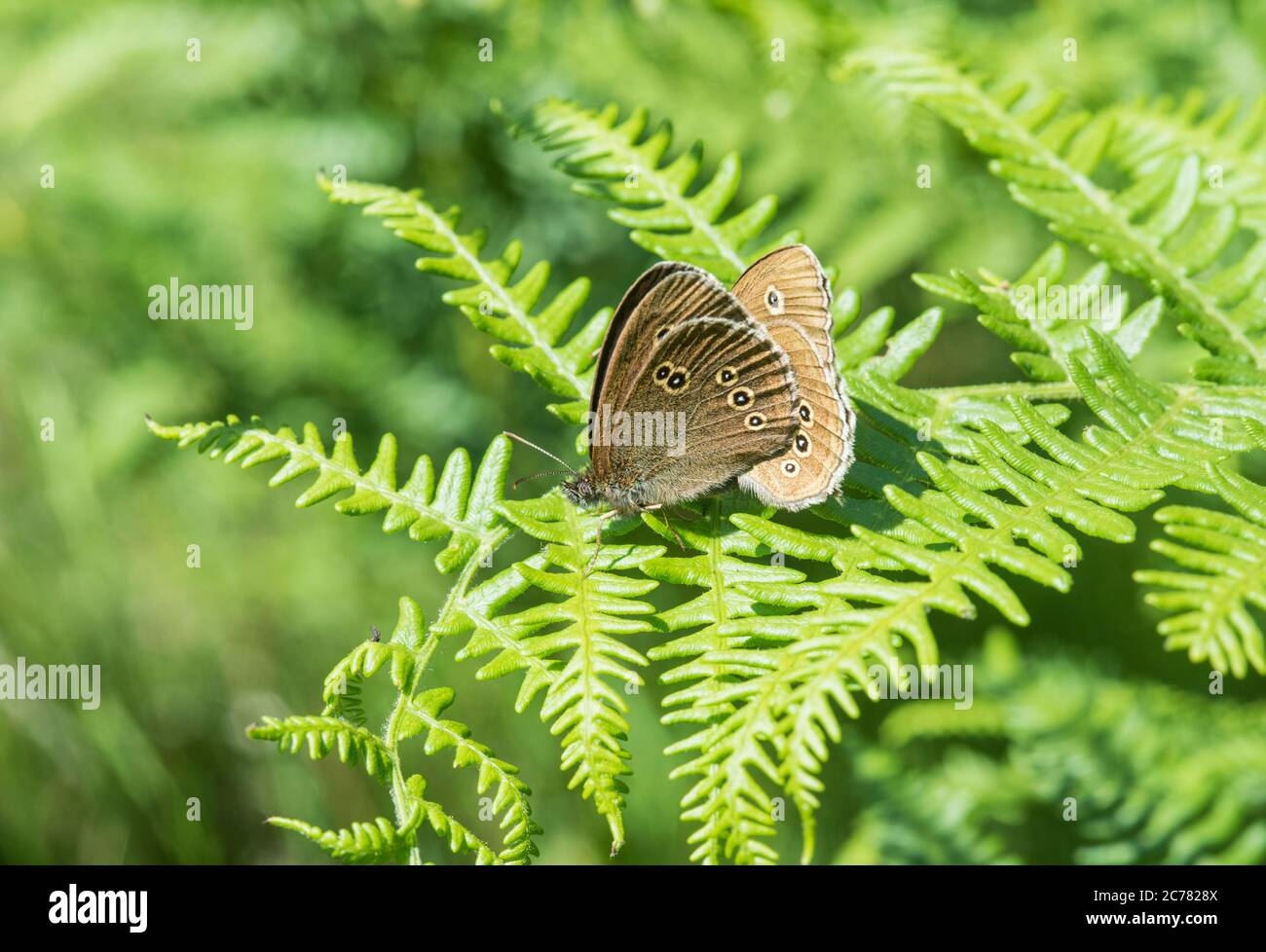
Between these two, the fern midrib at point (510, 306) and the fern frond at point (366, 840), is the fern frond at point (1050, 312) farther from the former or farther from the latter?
the fern frond at point (366, 840)

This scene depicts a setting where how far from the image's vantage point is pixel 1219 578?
1688 millimetres

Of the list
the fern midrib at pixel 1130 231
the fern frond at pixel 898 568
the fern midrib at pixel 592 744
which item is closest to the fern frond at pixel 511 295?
the fern frond at pixel 898 568

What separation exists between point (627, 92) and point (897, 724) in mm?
2467

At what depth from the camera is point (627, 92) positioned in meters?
4.14

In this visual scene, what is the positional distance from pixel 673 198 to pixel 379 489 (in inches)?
39.4

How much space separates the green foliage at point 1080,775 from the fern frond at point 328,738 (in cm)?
186

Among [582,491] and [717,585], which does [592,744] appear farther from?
[582,491]

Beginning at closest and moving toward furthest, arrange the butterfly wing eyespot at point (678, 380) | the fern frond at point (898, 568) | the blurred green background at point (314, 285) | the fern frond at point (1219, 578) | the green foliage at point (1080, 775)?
the fern frond at point (1219, 578) → the fern frond at point (898, 568) → the butterfly wing eyespot at point (678, 380) → the green foliage at point (1080, 775) → the blurred green background at point (314, 285)

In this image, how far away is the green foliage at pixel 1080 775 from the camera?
3.17 meters

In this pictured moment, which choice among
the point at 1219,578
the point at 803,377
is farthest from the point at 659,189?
the point at 1219,578
